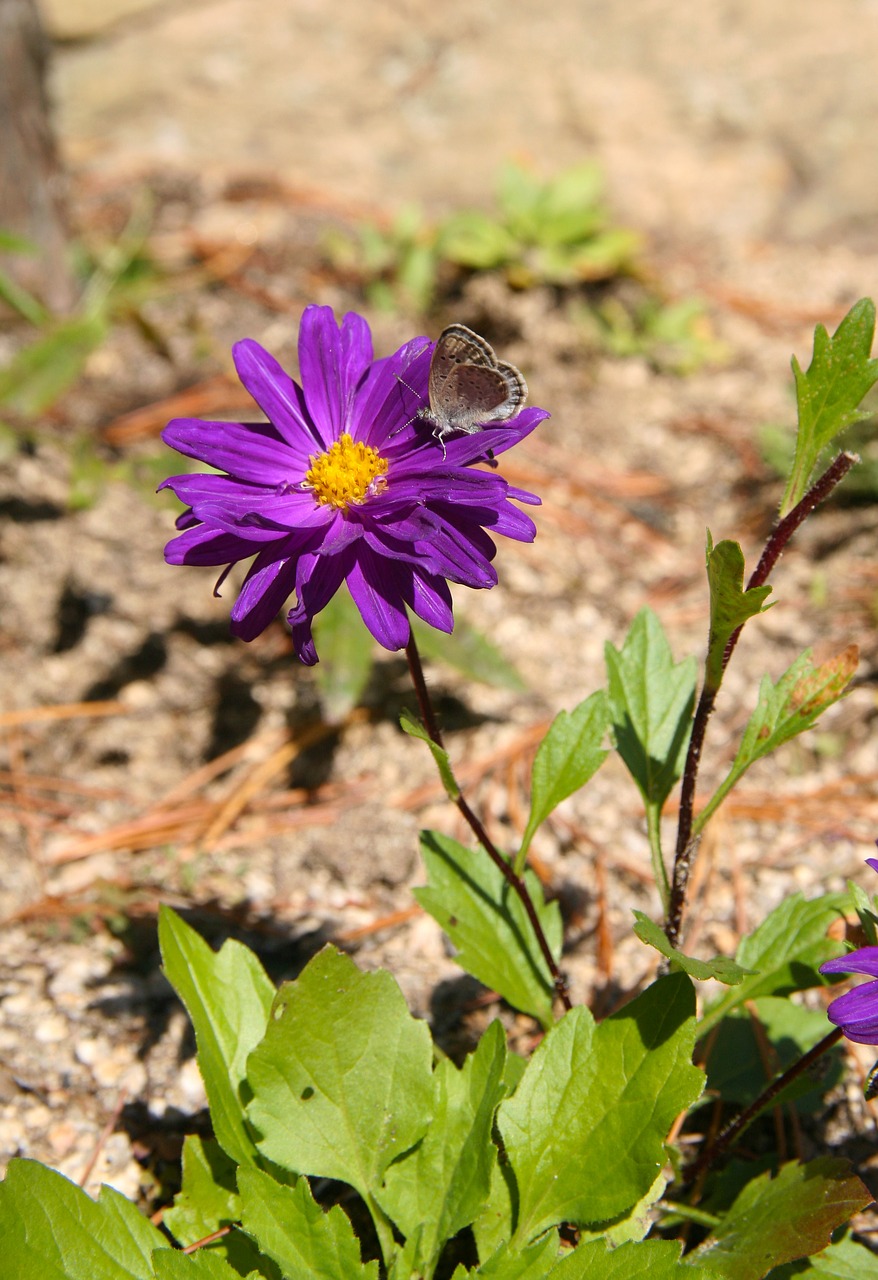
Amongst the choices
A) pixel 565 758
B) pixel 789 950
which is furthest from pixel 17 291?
pixel 789 950

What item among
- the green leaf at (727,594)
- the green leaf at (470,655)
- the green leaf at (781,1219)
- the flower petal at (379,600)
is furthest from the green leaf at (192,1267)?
the green leaf at (470,655)

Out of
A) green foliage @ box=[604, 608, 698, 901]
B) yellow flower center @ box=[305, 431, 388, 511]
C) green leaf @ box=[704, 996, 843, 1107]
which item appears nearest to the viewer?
yellow flower center @ box=[305, 431, 388, 511]

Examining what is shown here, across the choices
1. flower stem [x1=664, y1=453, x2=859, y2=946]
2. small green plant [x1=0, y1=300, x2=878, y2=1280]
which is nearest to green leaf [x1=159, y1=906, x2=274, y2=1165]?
small green plant [x1=0, y1=300, x2=878, y2=1280]

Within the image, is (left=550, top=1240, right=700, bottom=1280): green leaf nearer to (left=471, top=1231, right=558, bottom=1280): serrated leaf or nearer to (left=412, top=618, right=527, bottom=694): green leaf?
(left=471, top=1231, right=558, bottom=1280): serrated leaf

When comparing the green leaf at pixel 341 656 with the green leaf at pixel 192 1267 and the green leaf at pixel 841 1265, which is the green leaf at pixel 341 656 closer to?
the green leaf at pixel 192 1267

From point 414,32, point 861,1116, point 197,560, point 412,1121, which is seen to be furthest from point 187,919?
point 414,32
